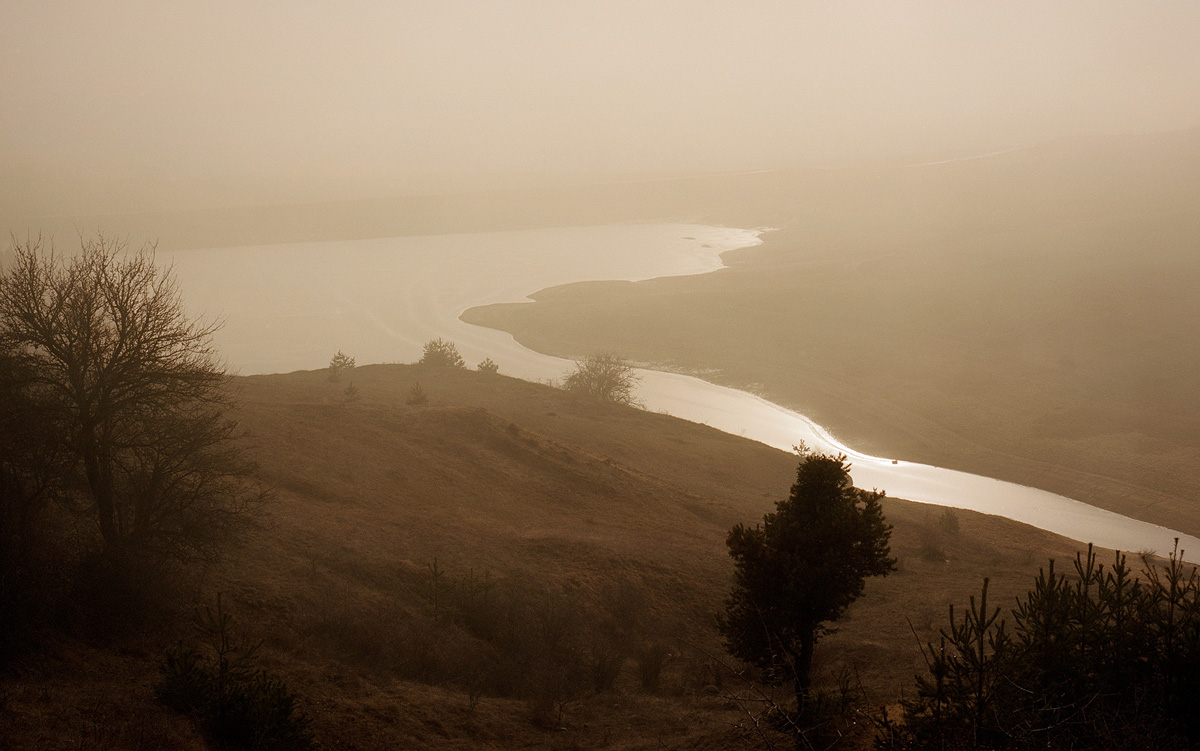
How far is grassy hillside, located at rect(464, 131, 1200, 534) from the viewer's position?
4597 cm

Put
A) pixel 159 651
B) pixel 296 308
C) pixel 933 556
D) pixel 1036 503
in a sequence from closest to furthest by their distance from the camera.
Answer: pixel 159 651
pixel 933 556
pixel 1036 503
pixel 296 308

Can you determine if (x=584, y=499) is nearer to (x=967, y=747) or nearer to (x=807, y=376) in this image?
(x=967, y=747)

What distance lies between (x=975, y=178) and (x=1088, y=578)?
180482mm

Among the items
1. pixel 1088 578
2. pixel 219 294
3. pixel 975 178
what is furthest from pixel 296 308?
pixel 975 178

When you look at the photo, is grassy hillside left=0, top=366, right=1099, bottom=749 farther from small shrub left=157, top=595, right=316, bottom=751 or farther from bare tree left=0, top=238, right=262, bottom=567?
bare tree left=0, top=238, right=262, bottom=567

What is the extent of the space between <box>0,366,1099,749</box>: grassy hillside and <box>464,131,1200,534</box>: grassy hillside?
20704mm

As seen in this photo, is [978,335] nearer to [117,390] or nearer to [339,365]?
[339,365]

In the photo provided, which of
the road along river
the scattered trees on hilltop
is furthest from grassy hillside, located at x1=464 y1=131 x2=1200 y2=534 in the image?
the scattered trees on hilltop

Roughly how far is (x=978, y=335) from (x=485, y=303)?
183ft

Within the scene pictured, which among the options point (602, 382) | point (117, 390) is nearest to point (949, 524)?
point (602, 382)

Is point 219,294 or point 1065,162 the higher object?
point 1065,162

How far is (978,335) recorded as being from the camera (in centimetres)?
6731

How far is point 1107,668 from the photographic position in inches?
284

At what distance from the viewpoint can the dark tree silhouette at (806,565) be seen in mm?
10117
